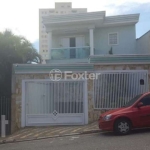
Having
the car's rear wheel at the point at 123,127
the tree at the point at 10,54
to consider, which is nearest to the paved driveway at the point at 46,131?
the car's rear wheel at the point at 123,127

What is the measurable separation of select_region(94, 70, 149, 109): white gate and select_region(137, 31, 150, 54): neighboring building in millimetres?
7393

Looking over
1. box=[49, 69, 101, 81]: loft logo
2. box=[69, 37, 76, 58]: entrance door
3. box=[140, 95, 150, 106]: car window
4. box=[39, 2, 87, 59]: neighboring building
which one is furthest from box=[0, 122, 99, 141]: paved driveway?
box=[39, 2, 87, 59]: neighboring building

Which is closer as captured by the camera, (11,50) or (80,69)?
(80,69)

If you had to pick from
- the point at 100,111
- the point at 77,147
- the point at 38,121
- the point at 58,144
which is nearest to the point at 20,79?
the point at 38,121

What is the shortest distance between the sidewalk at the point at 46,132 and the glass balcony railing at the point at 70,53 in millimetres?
9251

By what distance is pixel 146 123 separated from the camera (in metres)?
10.6

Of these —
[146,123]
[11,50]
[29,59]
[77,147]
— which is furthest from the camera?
[29,59]

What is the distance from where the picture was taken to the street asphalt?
8492 mm

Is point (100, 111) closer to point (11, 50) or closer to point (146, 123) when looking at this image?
point (146, 123)

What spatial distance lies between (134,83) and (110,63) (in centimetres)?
158

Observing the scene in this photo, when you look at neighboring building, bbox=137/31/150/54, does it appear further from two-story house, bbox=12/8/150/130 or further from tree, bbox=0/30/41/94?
tree, bbox=0/30/41/94

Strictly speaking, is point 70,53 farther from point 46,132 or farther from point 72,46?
point 46,132

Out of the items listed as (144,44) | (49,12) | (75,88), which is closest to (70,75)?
(75,88)

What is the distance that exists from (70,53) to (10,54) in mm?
6216
